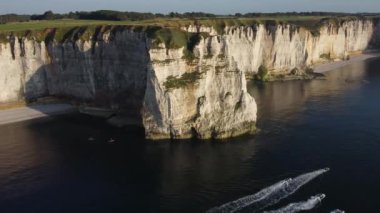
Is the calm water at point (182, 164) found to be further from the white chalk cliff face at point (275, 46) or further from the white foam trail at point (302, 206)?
the white chalk cliff face at point (275, 46)

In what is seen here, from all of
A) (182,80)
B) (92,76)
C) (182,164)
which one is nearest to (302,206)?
(182,164)

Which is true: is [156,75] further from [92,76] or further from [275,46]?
[275,46]

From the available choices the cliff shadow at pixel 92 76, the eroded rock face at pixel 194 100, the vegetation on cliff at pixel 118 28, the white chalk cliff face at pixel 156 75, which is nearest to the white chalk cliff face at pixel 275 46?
the white chalk cliff face at pixel 156 75

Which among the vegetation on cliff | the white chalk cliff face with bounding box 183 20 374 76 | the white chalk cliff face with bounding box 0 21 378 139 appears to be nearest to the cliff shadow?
the white chalk cliff face with bounding box 0 21 378 139

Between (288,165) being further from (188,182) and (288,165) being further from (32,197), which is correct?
(32,197)

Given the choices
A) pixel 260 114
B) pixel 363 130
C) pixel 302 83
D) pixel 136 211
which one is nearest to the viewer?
pixel 136 211

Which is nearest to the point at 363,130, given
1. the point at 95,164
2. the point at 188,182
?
the point at 188,182

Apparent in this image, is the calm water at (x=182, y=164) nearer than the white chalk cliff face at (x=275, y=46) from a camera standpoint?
Yes
